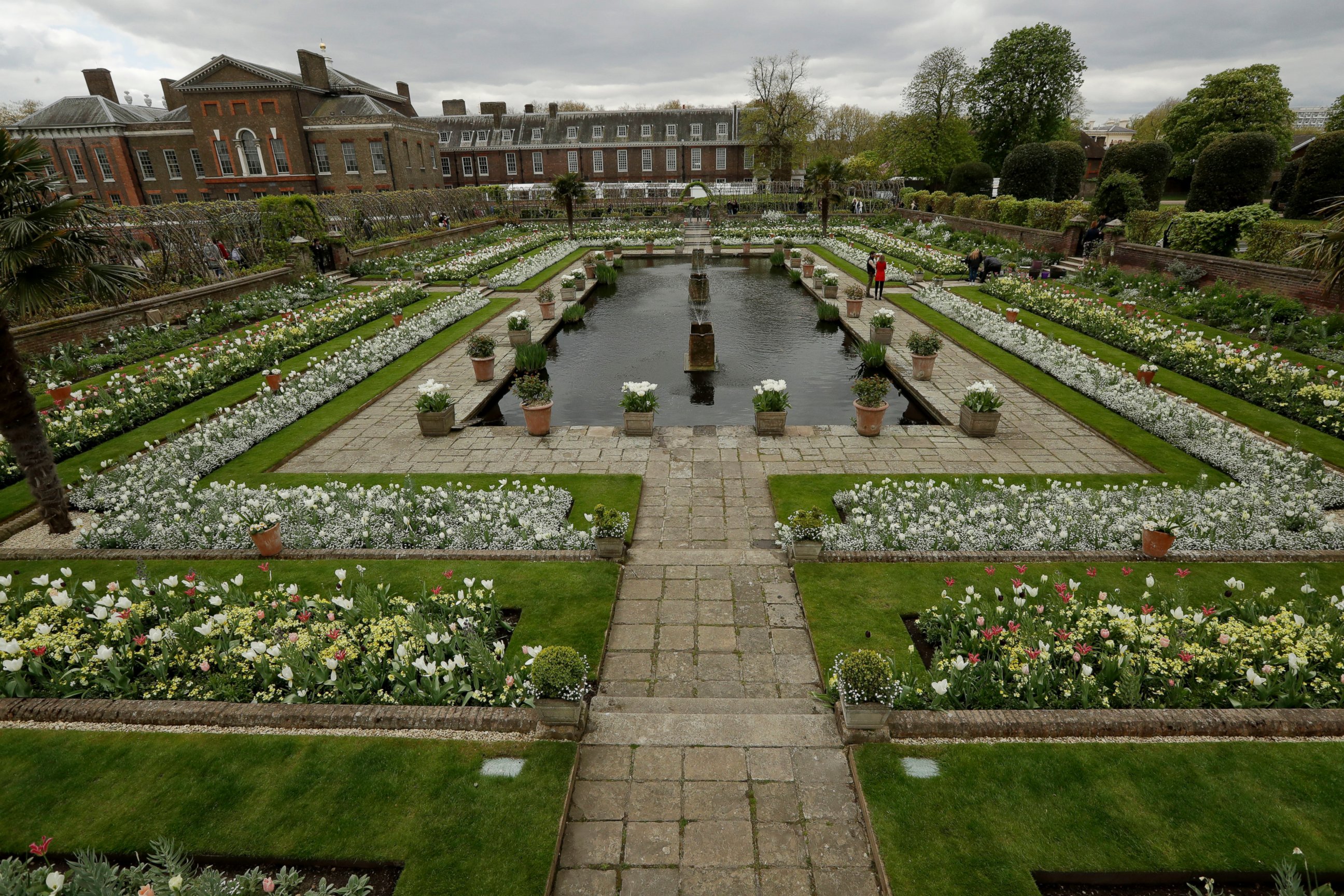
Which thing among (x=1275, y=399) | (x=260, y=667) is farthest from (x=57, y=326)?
(x=1275, y=399)

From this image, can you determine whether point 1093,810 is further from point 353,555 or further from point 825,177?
point 825,177

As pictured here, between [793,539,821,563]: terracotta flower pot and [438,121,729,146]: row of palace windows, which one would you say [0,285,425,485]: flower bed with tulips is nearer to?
[793,539,821,563]: terracotta flower pot

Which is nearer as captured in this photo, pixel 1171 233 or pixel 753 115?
pixel 1171 233

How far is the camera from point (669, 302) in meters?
25.2

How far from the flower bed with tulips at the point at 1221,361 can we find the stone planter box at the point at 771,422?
956cm

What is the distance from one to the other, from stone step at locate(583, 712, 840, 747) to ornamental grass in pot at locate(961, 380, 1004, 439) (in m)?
7.97

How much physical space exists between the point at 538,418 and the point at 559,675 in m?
7.35

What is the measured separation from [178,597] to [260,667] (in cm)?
163

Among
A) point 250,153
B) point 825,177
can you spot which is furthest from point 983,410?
point 250,153

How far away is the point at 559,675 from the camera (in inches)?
200

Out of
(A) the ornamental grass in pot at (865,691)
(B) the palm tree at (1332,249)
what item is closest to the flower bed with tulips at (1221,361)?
(B) the palm tree at (1332,249)

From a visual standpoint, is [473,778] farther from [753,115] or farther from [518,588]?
[753,115]

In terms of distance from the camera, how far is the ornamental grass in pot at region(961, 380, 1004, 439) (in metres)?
11.6

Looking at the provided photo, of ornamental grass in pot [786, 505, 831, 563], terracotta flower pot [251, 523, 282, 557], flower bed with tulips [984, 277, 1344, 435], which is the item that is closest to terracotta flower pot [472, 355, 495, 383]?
terracotta flower pot [251, 523, 282, 557]
